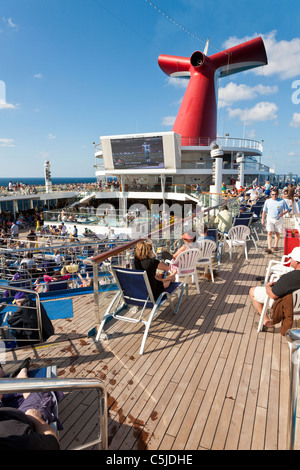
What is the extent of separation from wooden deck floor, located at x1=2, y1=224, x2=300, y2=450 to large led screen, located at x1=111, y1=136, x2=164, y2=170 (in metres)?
21.2

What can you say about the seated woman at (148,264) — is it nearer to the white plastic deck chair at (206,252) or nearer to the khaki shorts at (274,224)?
the white plastic deck chair at (206,252)

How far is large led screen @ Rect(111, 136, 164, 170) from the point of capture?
2350 centimetres

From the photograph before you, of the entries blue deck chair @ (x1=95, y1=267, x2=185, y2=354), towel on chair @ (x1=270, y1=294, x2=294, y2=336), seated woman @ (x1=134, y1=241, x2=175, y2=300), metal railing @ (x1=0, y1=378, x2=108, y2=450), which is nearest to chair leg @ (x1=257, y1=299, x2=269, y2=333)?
towel on chair @ (x1=270, y1=294, x2=294, y2=336)

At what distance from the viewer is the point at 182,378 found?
2.60m

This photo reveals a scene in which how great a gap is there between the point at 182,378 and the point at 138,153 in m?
23.5

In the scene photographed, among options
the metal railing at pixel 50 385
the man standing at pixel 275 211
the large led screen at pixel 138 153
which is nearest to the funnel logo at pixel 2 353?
the metal railing at pixel 50 385

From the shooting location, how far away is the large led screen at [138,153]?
77.1 feet

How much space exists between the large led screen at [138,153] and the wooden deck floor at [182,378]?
69.6ft

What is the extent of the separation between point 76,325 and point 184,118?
2647 centimetres

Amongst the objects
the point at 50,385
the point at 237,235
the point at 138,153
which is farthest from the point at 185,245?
the point at 138,153

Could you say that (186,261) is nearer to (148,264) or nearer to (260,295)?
(148,264)

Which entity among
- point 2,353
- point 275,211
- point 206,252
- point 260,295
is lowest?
point 2,353

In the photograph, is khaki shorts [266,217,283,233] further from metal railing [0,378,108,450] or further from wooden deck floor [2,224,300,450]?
metal railing [0,378,108,450]

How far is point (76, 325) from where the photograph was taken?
3.80 metres
